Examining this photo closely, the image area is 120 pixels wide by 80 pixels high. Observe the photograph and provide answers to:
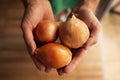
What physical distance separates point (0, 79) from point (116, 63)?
631 mm

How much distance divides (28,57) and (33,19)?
0.39 meters

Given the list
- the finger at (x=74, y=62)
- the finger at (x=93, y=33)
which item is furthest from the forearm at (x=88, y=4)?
the finger at (x=74, y=62)

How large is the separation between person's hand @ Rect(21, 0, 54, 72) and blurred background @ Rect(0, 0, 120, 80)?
32cm

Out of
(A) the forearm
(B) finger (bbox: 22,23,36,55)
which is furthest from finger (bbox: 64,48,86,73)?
(A) the forearm

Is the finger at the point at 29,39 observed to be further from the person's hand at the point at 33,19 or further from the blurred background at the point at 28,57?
the blurred background at the point at 28,57

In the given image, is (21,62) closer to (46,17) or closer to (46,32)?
(46,17)

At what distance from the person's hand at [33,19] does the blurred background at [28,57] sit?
32 centimetres

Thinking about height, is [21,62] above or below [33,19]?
below

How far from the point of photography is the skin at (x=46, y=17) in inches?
25.4

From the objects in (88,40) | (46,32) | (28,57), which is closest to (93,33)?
(88,40)

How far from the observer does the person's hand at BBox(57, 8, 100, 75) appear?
0.65 metres

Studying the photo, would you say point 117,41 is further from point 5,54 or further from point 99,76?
point 5,54

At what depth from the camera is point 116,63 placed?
1.28 meters

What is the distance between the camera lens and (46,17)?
77 cm
